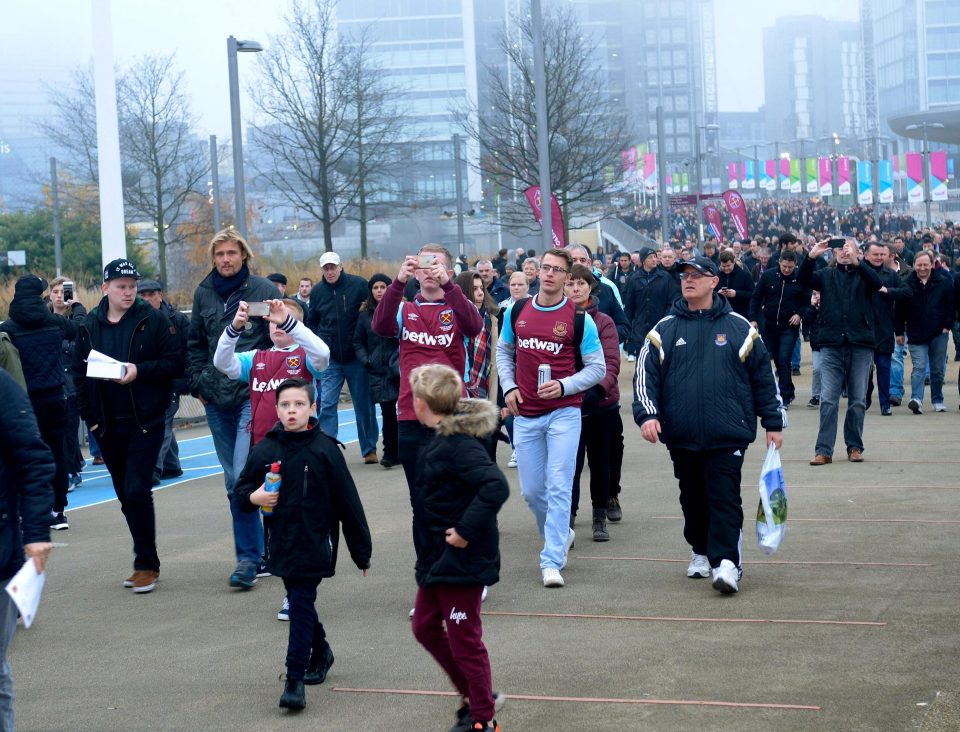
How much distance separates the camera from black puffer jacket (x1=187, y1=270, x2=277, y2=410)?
8.21m

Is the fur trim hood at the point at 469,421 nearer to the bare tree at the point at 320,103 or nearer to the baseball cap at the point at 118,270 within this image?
the baseball cap at the point at 118,270

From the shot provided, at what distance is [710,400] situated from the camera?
7605mm

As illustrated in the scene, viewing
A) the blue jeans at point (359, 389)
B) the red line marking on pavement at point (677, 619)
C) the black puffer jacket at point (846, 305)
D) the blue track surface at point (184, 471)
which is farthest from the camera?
the blue jeans at point (359, 389)

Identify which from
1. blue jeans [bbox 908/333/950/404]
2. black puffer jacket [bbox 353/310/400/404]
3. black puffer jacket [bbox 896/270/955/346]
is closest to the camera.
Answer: black puffer jacket [bbox 353/310/400/404]

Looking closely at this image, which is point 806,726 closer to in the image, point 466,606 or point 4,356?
point 466,606

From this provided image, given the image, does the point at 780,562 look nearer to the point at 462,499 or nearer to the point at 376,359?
the point at 462,499

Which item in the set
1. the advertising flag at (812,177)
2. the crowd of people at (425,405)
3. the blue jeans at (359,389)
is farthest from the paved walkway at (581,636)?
the advertising flag at (812,177)

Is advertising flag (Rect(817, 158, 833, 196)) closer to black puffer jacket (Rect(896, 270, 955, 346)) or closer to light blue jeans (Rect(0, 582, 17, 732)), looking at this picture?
black puffer jacket (Rect(896, 270, 955, 346))

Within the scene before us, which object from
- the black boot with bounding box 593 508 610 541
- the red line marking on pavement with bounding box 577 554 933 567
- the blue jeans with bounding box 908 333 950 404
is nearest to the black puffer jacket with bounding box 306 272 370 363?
the black boot with bounding box 593 508 610 541

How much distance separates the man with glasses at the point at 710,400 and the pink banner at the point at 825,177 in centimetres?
8700

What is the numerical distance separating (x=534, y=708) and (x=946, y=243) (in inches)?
1277

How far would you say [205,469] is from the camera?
14570 mm

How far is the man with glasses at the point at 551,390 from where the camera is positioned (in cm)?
802

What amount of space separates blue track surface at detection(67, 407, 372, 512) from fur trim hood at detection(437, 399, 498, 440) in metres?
7.77
